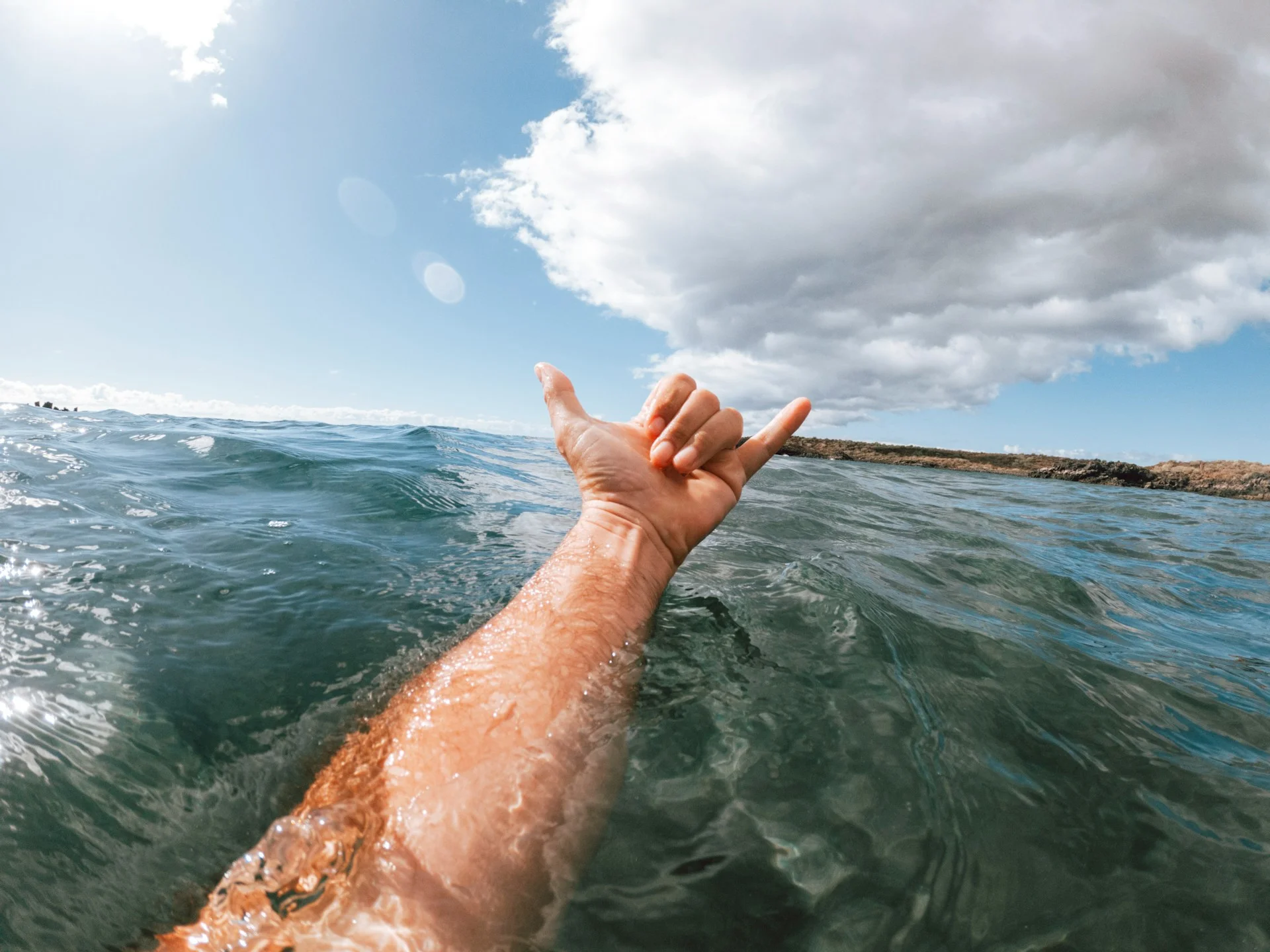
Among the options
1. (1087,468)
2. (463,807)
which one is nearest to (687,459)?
(463,807)

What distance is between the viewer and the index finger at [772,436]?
272 cm

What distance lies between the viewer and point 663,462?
94.6 inches

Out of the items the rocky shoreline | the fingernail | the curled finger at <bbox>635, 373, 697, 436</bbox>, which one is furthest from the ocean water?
the rocky shoreline

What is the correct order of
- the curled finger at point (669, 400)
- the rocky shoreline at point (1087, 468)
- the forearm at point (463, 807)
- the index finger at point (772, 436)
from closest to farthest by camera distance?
1. the forearm at point (463, 807)
2. the curled finger at point (669, 400)
3. the index finger at point (772, 436)
4. the rocky shoreline at point (1087, 468)

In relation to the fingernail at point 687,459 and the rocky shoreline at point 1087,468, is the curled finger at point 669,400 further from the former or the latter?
the rocky shoreline at point 1087,468

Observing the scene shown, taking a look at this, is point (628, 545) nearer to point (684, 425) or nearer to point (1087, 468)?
point (684, 425)

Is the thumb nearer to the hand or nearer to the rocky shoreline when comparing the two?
the hand

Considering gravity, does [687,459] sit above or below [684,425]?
below

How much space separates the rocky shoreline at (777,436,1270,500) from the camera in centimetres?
1830

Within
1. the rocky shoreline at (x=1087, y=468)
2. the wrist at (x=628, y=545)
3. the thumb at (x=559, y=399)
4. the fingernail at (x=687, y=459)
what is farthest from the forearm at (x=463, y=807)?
the rocky shoreline at (x=1087, y=468)

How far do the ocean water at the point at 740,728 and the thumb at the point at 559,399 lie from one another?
3.68 feet

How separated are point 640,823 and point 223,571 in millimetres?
2873

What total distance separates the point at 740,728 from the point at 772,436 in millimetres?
1490

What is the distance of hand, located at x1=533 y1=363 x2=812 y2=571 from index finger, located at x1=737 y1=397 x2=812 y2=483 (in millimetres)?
133
